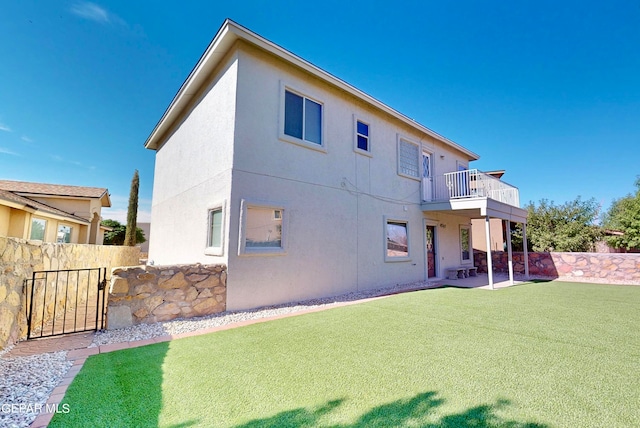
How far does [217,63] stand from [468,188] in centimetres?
1093

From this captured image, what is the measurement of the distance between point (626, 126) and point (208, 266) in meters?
25.1

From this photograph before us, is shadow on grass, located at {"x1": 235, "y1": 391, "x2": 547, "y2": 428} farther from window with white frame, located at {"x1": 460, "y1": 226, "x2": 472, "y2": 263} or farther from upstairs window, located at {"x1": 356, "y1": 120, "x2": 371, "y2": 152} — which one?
window with white frame, located at {"x1": 460, "y1": 226, "x2": 472, "y2": 263}

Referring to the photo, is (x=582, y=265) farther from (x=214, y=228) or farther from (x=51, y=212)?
(x=51, y=212)

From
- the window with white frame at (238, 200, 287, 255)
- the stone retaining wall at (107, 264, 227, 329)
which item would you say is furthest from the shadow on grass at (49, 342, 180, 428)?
the window with white frame at (238, 200, 287, 255)

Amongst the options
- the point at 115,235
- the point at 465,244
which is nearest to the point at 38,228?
the point at 115,235

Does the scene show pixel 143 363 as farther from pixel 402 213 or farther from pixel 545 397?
pixel 402 213

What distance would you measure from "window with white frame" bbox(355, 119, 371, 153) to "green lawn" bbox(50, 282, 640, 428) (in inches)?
265

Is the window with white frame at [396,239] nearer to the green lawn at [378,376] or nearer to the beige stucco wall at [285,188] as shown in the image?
the beige stucco wall at [285,188]

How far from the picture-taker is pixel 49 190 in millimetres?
17766

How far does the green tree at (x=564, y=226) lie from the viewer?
17969 mm

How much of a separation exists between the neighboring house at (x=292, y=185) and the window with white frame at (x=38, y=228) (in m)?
5.93

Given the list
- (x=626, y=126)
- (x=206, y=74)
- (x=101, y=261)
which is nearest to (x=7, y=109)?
(x=101, y=261)

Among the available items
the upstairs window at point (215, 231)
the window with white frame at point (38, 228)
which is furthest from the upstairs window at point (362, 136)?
the window with white frame at point (38, 228)

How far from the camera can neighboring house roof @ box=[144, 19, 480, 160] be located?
23.4ft
